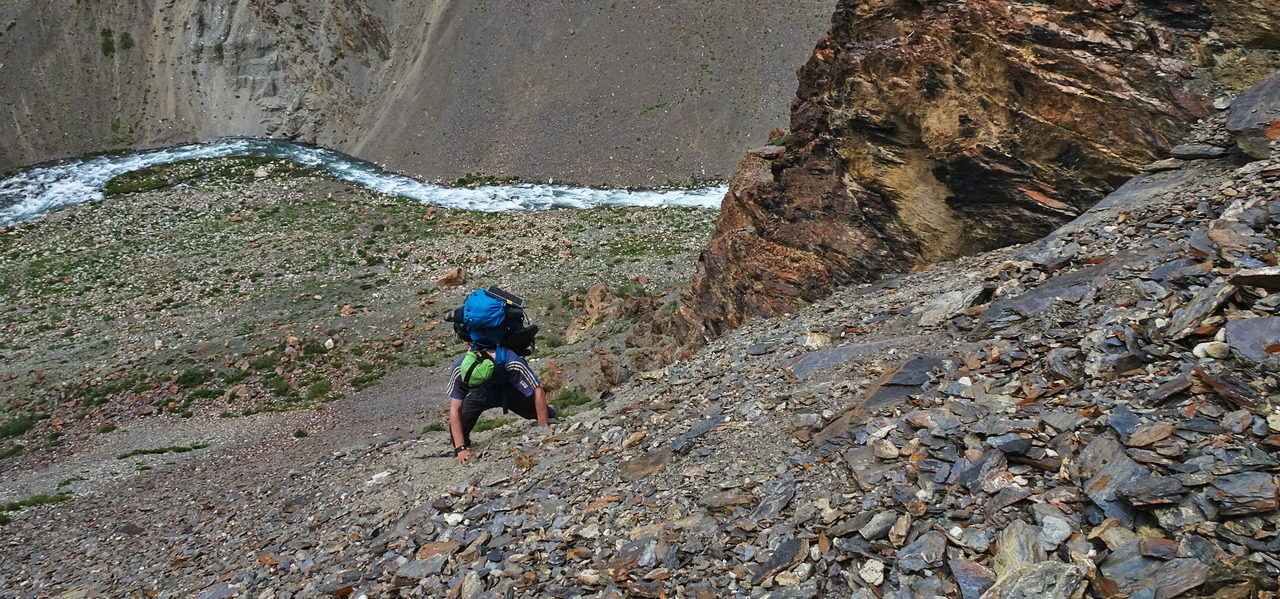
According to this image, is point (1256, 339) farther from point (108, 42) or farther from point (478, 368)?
point (108, 42)

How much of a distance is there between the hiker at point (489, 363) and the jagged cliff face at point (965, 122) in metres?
6.66

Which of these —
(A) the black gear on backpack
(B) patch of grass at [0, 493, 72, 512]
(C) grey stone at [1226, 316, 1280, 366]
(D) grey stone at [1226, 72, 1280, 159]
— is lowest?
(B) patch of grass at [0, 493, 72, 512]

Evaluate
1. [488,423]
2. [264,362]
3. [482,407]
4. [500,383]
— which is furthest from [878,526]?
[264,362]

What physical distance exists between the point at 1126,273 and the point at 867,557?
453 cm

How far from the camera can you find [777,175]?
17.0m

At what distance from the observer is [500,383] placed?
10766 millimetres

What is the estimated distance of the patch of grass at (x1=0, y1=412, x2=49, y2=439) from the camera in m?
22.2

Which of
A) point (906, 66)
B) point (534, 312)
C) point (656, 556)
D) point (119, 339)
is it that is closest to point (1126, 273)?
point (656, 556)

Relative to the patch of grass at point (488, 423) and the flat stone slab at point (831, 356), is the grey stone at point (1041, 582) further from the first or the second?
the patch of grass at point (488, 423)

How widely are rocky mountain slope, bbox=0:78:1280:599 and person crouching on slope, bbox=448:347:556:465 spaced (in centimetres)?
42

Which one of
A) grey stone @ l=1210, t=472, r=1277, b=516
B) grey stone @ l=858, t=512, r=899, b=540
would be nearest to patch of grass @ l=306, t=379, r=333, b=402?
grey stone @ l=858, t=512, r=899, b=540

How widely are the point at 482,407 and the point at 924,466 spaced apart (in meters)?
6.58

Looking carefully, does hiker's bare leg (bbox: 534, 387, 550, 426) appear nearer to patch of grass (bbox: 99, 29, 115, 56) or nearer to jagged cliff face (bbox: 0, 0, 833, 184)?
jagged cliff face (bbox: 0, 0, 833, 184)

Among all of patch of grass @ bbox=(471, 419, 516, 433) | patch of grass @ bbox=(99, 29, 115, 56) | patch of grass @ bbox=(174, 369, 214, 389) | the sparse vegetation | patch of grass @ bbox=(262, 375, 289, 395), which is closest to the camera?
patch of grass @ bbox=(471, 419, 516, 433)
